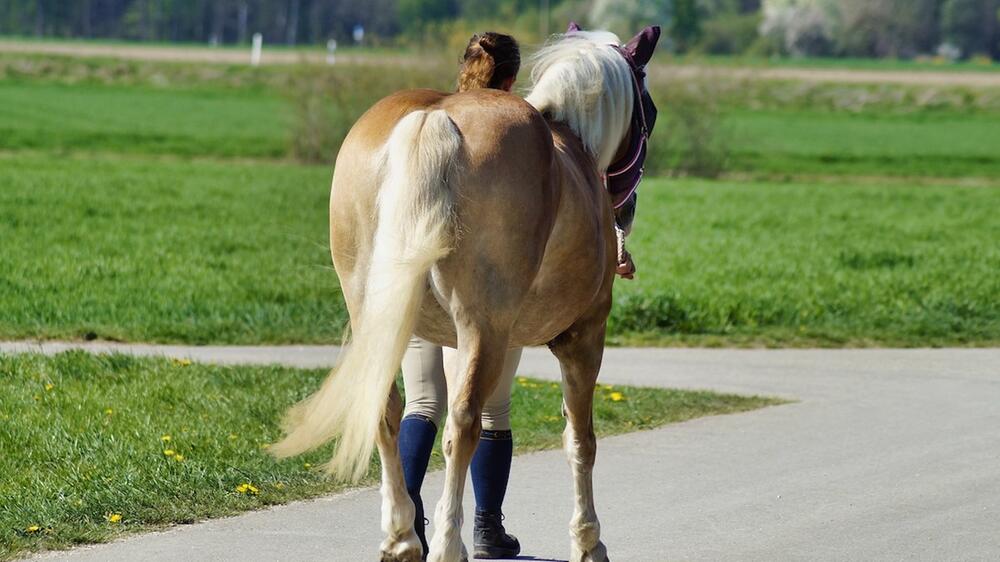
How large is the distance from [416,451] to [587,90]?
4.64ft

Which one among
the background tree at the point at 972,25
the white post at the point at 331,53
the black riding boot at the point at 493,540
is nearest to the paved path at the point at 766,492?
the black riding boot at the point at 493,540

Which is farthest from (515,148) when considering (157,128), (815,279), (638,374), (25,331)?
(157,128)

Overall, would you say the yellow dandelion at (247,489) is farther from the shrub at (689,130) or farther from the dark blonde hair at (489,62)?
the shrub at (689,130)

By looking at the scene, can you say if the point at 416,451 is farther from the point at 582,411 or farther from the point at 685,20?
the point at 685,20

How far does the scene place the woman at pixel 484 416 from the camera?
483cm

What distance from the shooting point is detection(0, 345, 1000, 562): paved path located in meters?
5.22

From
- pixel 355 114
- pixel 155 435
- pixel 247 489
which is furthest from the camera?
pixel 355 114

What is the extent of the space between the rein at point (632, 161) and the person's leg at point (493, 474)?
2.46ft

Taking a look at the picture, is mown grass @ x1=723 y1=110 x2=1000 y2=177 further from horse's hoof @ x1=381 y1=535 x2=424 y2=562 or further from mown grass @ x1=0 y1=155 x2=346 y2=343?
horse's hoof @ x1=381 y1=535 x2=424 y2=562

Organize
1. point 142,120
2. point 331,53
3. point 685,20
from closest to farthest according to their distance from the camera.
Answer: point 331,53 → point 142,120 → point 685,20

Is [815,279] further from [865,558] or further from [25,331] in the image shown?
[865,558]

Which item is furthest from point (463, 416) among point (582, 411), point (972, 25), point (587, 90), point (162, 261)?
point (972, 25)

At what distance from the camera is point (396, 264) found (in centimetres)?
411

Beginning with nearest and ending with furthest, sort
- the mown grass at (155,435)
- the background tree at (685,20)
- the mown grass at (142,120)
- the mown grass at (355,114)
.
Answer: the mown grass at (155,435), the mown grass at (355,114), the mown grass at (142,120), the background tree at (685,20)
